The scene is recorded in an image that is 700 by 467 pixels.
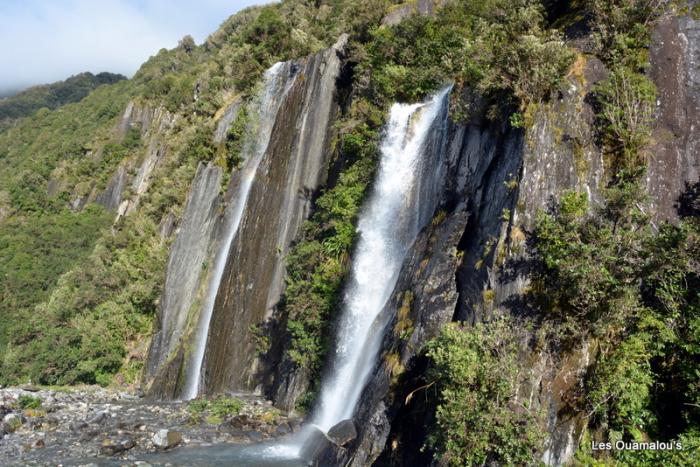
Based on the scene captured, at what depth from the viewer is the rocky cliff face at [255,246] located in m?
20.3

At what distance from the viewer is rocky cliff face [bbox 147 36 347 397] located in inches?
798

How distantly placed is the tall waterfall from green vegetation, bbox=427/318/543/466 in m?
4.48

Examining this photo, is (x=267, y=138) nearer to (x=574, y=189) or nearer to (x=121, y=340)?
(x=121, y=340)

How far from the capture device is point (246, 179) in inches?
987

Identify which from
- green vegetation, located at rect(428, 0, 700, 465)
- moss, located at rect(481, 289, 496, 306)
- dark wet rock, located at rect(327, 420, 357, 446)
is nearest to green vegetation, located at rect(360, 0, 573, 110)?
green vegetation, located at rect(428, 0, 700, 465)

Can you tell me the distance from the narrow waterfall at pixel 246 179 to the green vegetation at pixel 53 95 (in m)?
110

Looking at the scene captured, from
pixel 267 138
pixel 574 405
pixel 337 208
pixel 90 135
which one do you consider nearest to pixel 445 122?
pixel 337 208

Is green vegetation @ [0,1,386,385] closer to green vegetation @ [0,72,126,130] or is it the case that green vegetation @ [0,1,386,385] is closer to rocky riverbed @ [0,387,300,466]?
rocky riverbed @ [0,387,300,466]

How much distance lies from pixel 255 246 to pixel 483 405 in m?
14.5

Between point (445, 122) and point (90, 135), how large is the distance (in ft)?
197

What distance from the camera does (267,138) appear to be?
25625mm

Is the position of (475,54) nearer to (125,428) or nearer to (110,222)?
(125,428)

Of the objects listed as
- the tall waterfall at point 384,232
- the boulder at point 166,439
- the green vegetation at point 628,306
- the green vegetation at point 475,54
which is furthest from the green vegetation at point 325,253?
the green vegetation at point 628,306

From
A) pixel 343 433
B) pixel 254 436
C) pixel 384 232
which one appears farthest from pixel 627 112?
pixel 254 436
